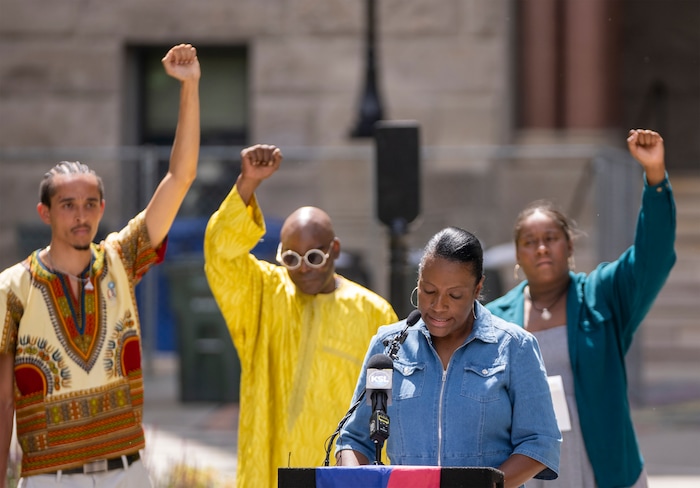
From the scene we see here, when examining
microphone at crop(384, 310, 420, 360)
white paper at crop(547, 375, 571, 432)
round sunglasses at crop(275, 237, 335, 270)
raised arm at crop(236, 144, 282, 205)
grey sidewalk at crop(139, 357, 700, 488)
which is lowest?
grey sidewalk at crop(139, 357, 700, 488)

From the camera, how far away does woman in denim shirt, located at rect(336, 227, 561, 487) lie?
3836 mm

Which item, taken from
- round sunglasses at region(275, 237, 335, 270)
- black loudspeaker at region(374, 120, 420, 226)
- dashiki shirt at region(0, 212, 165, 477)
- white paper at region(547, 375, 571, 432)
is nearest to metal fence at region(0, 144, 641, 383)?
black loudspeaker at region(374, 120, 420, 226)

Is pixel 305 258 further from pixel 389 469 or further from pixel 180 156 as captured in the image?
pixel 389 469

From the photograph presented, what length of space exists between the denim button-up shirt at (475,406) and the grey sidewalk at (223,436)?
4807 mm

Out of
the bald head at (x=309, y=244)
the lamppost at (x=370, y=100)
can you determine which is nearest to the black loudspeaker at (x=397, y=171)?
the bald head at (x=309, y=244)

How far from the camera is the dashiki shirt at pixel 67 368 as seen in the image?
4867mm

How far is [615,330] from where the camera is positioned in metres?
5.42

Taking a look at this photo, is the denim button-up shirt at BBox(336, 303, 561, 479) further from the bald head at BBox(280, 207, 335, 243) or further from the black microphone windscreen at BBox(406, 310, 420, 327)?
the bald head at BBox(280, 207, 335, 243)

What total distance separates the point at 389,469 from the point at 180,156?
7.13ft

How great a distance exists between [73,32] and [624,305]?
1214 centimetres

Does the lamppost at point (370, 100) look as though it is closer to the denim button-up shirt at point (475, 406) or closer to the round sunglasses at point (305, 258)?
the round sunglasses at point (305, 258)

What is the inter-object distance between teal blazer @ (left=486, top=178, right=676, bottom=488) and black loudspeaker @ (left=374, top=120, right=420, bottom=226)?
3376 mm

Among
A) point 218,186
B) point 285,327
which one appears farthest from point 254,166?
point 218,186

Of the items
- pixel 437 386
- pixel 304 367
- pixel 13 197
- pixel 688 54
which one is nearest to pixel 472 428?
pixel 437 386
